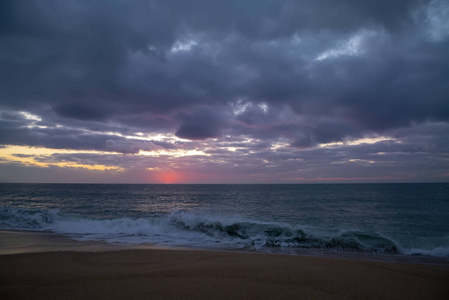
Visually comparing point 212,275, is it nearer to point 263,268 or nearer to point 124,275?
point 263,268

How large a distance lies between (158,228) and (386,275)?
11930 mm

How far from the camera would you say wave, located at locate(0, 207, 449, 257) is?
35.9ft

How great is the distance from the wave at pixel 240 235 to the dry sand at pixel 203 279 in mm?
4330

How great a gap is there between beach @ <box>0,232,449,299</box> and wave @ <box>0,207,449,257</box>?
4.37 metres

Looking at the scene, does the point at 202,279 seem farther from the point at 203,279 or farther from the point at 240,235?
the point at 240,235

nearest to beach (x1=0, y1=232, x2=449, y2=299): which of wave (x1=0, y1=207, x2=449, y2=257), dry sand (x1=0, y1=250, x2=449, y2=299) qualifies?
dry sand (x1=0, y1=250, x2=449, y2=299)

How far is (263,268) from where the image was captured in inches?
225

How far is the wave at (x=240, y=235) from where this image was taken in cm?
1095

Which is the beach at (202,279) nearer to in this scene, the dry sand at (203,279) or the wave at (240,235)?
the dry sand at (203,279)

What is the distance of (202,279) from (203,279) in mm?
22

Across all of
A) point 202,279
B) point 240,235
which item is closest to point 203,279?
point 202,279

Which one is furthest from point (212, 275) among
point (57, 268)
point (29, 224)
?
point (29, 224)

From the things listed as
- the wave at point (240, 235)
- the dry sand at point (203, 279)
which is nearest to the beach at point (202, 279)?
the dry sand at point (203, 279)

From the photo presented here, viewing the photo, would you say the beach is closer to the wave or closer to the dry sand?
the dry sand
